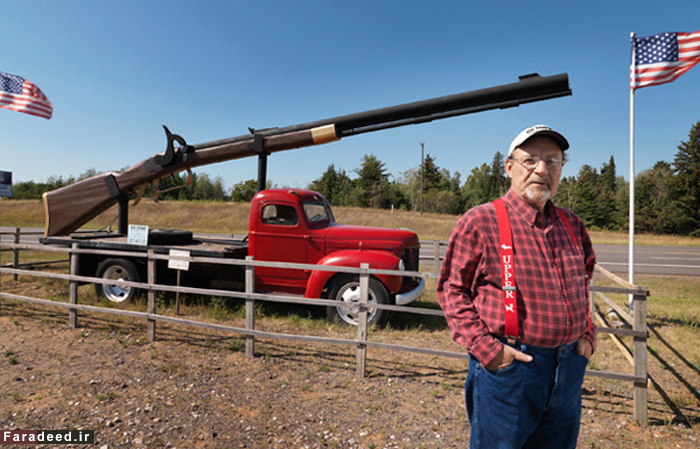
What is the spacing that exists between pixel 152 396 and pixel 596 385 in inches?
176

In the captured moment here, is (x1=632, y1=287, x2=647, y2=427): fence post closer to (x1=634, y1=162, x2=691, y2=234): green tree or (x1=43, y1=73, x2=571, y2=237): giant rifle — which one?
(x1=43, y1=73, x2=571, y2=237): giant rifle

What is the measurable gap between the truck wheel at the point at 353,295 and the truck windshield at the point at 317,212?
1246 millimetres

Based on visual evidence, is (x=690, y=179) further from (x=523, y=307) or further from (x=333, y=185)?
(x=523, y=307)

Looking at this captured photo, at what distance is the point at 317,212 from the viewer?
6.26 metres

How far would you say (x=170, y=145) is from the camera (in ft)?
20.6

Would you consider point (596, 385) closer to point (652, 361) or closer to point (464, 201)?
point (652, 361)

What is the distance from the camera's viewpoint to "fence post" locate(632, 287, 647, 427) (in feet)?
10.5

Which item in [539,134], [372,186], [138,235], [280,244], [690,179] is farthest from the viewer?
[372,186]

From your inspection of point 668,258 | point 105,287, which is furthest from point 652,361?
point 668,258

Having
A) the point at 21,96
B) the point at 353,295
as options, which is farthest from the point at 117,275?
the point at 21,96

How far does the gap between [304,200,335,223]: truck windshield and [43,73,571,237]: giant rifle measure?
99 cm

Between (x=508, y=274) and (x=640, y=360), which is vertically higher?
(x=508, y=274)

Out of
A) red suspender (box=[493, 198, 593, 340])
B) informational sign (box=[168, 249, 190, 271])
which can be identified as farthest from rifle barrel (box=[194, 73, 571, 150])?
red suspender (box=[493, 198, 593, 340])

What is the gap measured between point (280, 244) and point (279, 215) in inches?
18.8
